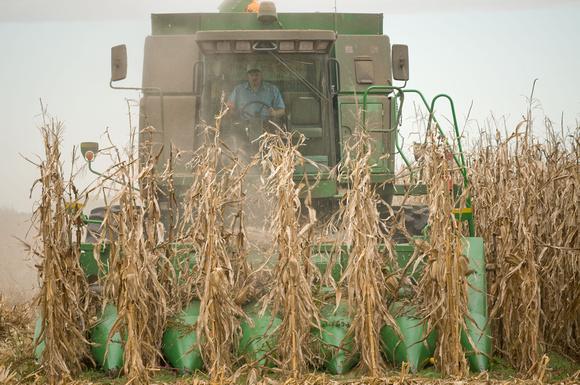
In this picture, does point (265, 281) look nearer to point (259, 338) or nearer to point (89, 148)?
point (259, 338)

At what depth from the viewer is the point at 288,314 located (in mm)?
5609

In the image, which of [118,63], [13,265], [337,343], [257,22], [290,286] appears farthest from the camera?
[13,265]

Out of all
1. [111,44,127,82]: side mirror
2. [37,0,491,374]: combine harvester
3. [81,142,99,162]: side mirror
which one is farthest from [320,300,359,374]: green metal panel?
[111,44,127,82]: side mirror

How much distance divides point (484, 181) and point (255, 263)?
2397 mm

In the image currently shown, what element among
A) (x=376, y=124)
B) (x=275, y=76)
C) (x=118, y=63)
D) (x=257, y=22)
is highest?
(x=257, y=22)

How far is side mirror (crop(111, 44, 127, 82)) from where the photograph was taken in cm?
807

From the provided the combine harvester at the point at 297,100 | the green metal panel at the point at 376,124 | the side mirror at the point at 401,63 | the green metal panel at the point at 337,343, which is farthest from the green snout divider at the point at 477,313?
the side mirror at the point at 401,63

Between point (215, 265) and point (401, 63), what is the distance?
385 centimetres

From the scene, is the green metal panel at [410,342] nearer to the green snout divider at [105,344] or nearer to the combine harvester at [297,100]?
the combine harvester at [297,100]

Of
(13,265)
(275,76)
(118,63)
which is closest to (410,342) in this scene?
(275,76)

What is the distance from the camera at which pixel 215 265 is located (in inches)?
224

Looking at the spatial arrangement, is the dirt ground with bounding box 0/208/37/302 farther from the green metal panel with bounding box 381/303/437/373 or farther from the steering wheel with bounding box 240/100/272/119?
the green metal panel with bounding box 381/303/437/373

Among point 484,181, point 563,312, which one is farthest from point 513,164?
point 563,312

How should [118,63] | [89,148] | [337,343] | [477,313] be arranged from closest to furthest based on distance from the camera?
[337,343] → [477,313] → [89,148] → [118,63]
